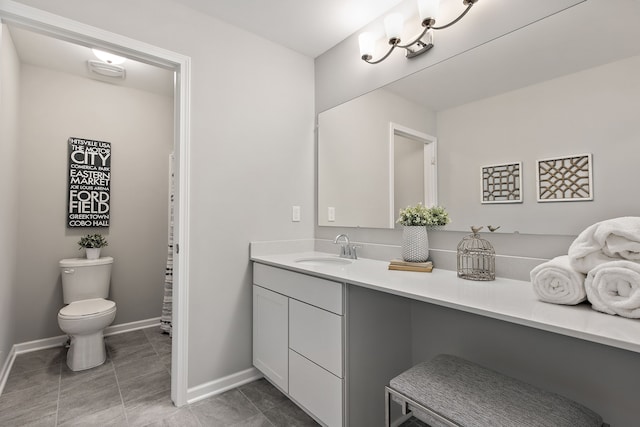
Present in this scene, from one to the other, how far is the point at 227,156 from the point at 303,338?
4.01 ft

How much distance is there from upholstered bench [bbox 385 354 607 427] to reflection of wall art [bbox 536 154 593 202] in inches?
29.1

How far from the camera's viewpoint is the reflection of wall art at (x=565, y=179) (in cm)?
119

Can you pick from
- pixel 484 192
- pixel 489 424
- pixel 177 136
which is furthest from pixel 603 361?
pixel 177 136

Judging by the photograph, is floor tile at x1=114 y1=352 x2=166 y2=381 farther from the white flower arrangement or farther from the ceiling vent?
the ceiling vent

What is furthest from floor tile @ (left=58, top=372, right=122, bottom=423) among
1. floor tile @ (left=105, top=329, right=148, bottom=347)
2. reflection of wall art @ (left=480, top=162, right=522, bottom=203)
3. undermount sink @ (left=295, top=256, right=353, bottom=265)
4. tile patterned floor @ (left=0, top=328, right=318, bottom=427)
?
reflection of wall art @ (left=480, top=162, right=522, bottom=203)

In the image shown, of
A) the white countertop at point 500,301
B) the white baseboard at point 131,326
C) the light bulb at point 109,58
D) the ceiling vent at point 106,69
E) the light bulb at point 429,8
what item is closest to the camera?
the white countertop at point 500,301

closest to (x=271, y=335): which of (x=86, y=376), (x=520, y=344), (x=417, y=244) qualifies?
(x=417, y=244)

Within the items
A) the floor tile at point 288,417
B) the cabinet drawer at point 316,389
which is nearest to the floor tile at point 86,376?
the floor tile at point 288,417

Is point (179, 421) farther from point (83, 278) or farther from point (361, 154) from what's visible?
point (361, 154)

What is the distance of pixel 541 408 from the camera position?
961 mm

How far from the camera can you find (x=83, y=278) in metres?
2.59

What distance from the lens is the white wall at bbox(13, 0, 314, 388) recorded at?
73.1 inches

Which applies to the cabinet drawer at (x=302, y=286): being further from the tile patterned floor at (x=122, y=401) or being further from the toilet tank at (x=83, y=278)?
the toilet tank at (x=83, y=278)

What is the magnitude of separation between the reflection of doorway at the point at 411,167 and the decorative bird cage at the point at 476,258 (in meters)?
0.30
